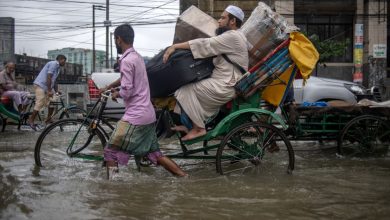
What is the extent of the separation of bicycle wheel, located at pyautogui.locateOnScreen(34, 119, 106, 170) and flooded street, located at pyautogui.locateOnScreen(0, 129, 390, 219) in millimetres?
216

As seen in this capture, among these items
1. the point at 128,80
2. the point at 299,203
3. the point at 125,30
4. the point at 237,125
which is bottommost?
A: the point at 299,203

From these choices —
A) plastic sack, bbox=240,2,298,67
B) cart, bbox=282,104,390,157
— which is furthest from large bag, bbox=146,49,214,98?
cart, bbox=282,104,390,157

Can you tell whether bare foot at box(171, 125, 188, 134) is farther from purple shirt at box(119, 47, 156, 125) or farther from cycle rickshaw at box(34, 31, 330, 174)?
purple shirt at box(119, 47, 156, 125)

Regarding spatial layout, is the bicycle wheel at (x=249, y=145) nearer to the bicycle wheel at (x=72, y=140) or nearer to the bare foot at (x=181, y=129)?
the bare foot at (x=181, y=129)

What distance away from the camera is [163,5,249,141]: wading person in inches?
209

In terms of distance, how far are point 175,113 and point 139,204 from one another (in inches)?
61.6

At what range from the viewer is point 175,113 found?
18.6 ft

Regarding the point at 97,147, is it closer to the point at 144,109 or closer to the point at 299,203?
the point at 144,109

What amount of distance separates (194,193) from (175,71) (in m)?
1.41

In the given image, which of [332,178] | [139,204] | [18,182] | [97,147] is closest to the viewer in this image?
[139,204]

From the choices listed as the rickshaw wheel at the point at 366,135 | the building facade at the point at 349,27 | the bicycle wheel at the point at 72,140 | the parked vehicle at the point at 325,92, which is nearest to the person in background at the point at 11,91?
the bicycle wheel at the point at 72,140

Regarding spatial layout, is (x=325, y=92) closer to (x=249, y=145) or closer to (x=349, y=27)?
(x=249, y=145)

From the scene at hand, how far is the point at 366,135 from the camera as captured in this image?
6816mm

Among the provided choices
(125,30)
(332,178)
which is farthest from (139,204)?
(332,178)
